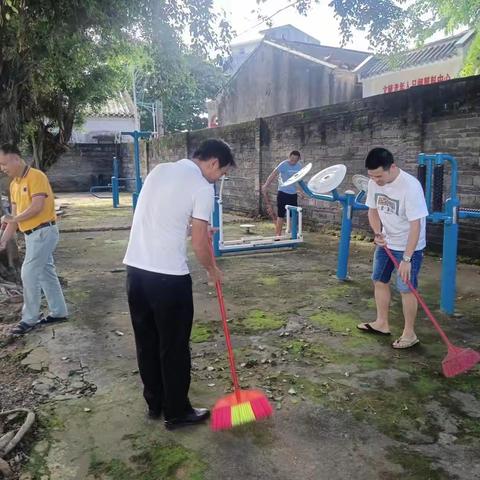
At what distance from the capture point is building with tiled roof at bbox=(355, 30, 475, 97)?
15469 millimetres

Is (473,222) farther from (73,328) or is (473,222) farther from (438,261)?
(73,328)

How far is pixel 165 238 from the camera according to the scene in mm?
2738

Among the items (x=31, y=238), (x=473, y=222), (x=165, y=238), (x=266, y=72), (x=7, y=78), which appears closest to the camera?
(x=165, y=238)

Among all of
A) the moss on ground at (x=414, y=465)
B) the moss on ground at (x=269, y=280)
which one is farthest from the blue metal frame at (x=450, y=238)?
the moss on ground at (x=414, y=465)

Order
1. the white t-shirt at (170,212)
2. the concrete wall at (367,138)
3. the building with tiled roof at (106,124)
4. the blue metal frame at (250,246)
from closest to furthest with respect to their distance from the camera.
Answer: the white t-shirt at (170,212), the concrete wall at (367,138), the blue metal frame at (250,246), the building with tiled roof at (106,124)

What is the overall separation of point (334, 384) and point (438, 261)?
461cm

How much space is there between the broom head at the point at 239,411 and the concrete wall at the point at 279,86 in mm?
18127

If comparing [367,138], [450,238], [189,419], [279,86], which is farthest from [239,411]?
[279,86]

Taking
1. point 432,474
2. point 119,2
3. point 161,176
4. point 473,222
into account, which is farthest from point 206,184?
point 473,222

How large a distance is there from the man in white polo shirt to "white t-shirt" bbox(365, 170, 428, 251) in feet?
5.22

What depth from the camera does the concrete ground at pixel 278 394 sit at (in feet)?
8.36

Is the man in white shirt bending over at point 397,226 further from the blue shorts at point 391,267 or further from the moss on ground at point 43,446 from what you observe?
the moss on ground at point 43,446

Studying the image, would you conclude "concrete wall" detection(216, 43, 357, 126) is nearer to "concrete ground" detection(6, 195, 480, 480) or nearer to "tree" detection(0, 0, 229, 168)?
"tree" detection(0, 0, 229, 168)

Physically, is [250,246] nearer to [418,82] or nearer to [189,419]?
[189,419]
